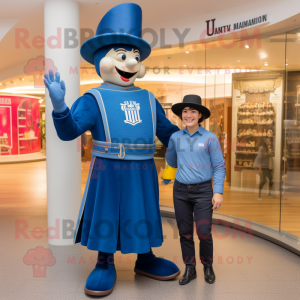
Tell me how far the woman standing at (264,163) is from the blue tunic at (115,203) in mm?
1980

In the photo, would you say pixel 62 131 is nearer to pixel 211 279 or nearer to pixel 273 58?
pixel 211 279

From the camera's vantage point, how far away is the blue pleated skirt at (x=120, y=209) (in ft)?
8.18

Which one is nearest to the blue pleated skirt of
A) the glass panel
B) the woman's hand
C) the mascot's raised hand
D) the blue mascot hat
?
the woman's hand

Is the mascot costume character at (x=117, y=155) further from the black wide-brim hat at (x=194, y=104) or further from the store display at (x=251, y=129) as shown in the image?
the store display at (x=251, y=129)

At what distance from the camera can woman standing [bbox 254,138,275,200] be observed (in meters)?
4.03

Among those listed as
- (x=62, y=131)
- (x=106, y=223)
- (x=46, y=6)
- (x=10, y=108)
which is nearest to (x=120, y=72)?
(x=62, y=131)

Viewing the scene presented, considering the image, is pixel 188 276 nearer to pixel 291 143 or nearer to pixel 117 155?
pixel 117 155

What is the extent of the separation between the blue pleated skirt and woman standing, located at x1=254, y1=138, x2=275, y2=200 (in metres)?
1.98

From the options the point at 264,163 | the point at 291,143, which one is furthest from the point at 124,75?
the point at 264,163

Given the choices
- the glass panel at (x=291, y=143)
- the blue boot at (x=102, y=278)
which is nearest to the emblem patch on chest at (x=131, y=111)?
the blue boot at (x=102, y=278)

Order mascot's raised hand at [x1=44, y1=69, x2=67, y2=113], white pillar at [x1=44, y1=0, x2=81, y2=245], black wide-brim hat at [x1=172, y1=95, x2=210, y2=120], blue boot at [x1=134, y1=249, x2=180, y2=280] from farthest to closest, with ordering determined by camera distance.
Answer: white pillar at [x1=44, y1=0, x2=81, y2=245], blue boot at [x1=134, y1=249, x2=180, y2=280], black wide-brim hat at [x1=172, y1=95, x2=210, y2=120], mascot's raised hand at [x1=44, y1=69, x2=67, y2=113]

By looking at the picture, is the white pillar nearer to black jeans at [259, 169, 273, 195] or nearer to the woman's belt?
the woman's belt

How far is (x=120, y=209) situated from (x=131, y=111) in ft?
2.44

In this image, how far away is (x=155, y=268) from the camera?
2.79 m
